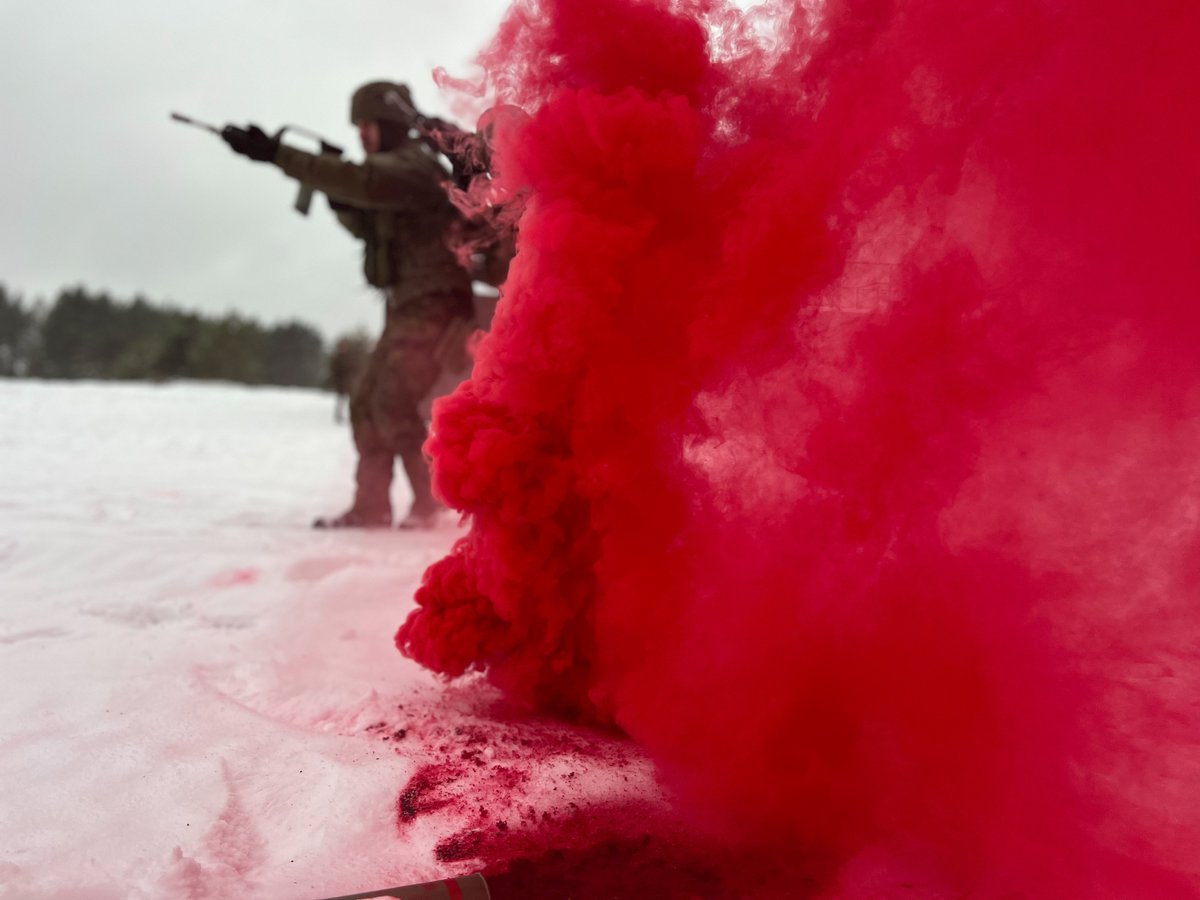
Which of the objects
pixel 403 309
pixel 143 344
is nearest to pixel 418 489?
pixel 403 309

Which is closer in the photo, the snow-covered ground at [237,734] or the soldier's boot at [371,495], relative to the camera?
the snow-covered ground at [237,734]

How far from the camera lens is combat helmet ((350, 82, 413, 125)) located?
3994 mm

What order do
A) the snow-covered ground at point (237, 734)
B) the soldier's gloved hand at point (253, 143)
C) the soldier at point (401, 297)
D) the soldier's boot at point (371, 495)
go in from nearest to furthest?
the snow-covered ground at point (237, 734) → the soldier's gloved hand at point (253, 143) → the soldier at point (401, 297) → the soldier's boot at point (371, 495)

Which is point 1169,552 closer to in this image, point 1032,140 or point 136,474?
point 1032,140

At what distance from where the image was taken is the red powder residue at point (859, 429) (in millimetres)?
1154

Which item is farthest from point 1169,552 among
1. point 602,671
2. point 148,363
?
point 148,363

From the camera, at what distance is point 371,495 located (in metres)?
4.23

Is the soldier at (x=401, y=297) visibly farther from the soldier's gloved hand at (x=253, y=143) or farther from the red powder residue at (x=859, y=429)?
the red powder residue at (x=859, y=429)

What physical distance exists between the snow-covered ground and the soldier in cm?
92

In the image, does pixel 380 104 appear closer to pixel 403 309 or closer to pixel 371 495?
pixel 403 309

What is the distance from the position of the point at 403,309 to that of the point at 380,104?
103 centimetres

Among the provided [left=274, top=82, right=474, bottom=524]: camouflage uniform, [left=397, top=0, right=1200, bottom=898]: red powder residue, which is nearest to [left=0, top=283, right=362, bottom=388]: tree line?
[left=274, top=82, right=474, bottom=524]: camouflage uniform

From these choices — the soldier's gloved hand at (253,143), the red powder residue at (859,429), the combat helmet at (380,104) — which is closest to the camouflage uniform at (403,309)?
the combat helmet at (380,104)

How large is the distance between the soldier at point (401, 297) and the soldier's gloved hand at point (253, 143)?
0.41 meters
